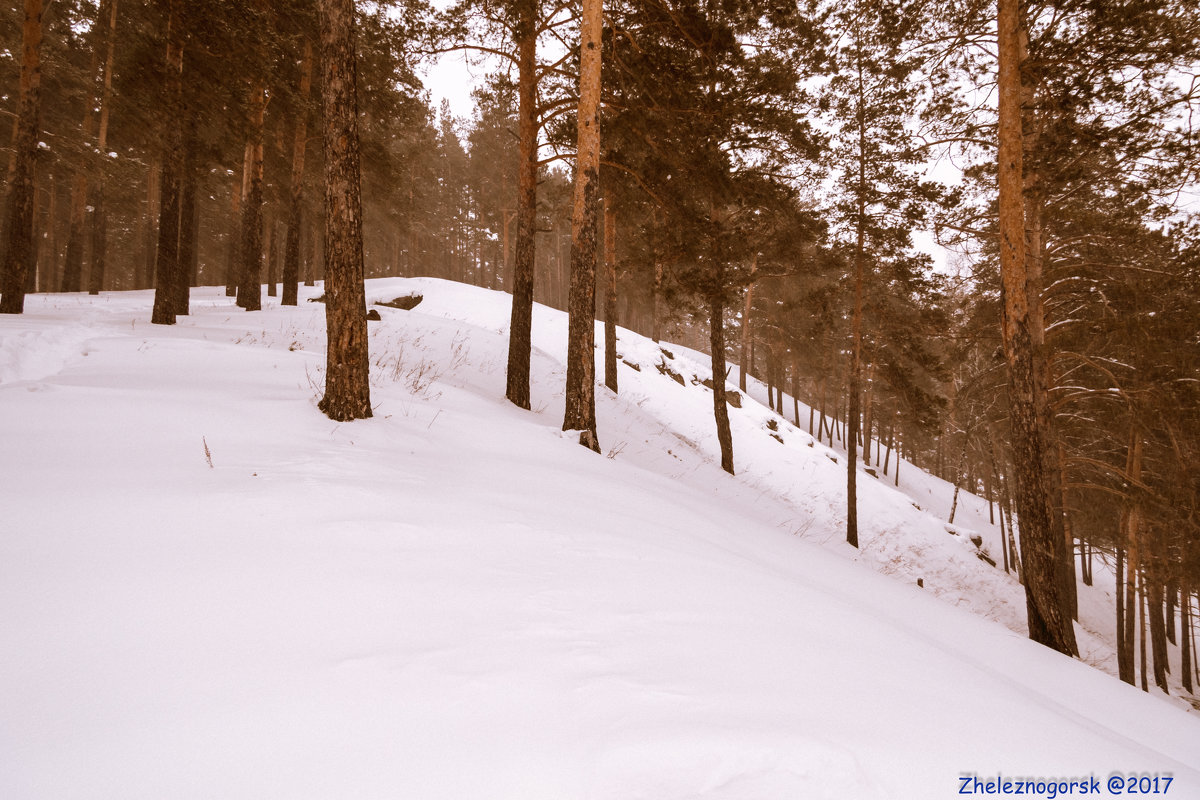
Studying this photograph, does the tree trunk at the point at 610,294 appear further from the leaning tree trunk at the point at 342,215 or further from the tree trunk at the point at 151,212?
the tree trunk at the point at 151,212

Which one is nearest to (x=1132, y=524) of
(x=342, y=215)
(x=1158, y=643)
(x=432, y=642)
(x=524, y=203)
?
(x=1158, y=643)

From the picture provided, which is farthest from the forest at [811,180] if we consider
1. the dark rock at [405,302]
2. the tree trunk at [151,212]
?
the tree trunk at [151,212]

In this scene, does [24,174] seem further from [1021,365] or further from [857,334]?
[857,334]

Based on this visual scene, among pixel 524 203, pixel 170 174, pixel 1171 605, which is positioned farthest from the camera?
pixel 1171 605

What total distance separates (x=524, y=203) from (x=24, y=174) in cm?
991

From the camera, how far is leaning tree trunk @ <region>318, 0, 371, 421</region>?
198 inches

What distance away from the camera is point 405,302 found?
64.6 feet

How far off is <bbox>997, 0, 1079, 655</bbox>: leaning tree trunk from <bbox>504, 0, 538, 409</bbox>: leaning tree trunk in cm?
657

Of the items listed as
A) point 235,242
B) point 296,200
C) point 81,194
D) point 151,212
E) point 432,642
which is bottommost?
point 432,642

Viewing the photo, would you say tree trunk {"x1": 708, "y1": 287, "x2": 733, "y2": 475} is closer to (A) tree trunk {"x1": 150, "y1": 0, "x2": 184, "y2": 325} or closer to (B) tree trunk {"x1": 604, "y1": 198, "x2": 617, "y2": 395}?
(B) tree trunk {"x1": 604, "y1": 198, "x2": 617, "y2": 395}

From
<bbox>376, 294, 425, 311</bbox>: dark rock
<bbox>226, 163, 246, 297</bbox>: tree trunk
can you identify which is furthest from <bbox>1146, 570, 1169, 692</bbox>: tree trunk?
<bbox>226, 163, 246, 297</bbox>: tree trunk

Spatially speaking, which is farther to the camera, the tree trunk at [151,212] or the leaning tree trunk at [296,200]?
the tree trunk at [151,212]

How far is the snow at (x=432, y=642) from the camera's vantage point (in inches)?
53.6

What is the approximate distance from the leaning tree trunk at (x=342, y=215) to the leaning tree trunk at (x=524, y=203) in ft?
12.8
